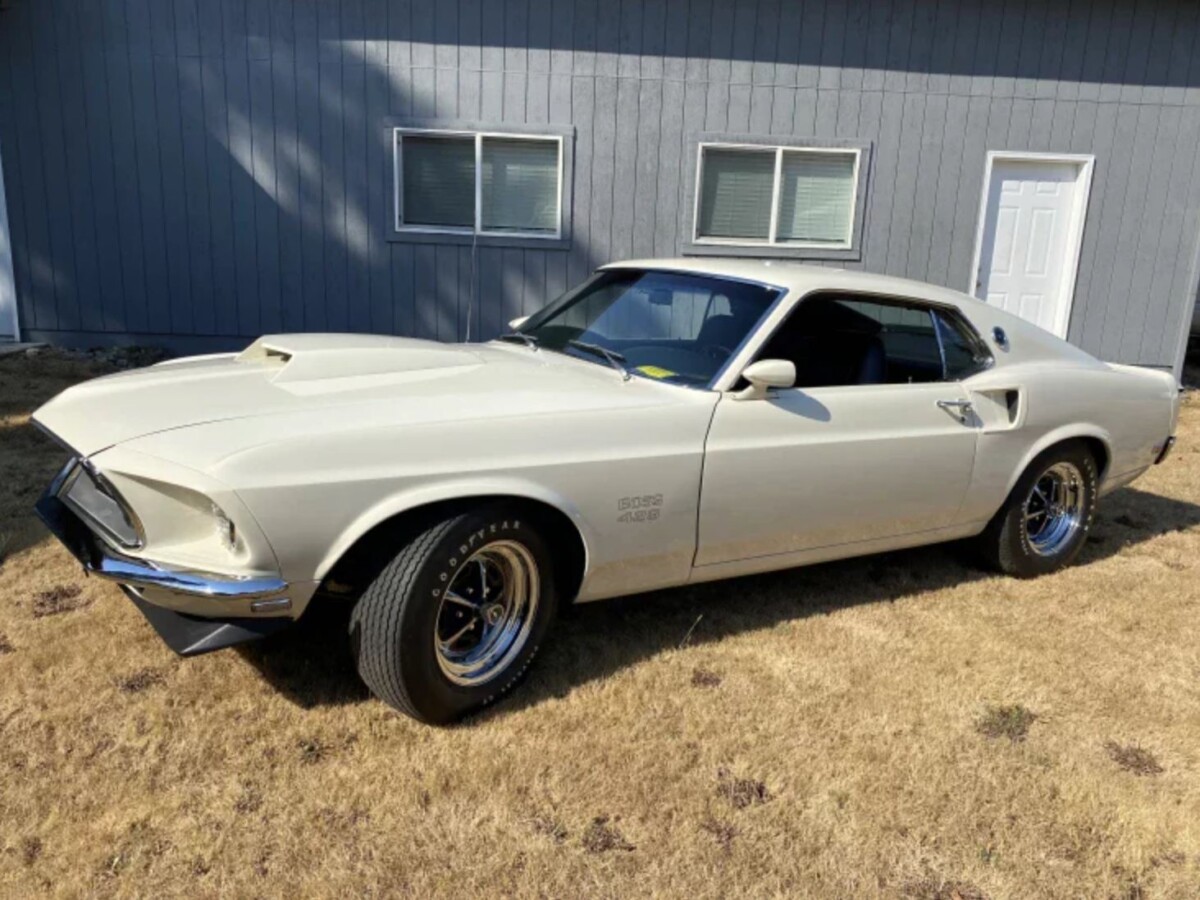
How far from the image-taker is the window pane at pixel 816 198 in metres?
9.45

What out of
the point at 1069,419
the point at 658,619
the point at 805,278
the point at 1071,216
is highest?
the point at 1071,216

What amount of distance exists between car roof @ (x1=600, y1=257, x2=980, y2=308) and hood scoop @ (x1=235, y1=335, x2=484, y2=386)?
1.03m

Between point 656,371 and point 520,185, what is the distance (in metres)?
6.10

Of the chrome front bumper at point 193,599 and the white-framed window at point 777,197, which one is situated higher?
the white-framed window at point 777,197

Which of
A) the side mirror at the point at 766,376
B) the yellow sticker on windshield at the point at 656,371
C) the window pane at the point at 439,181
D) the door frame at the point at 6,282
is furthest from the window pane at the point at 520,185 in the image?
the side mirror at the point at 766,376

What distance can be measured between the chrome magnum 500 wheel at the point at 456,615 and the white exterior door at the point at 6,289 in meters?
8.30

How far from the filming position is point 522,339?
4145 millimetres

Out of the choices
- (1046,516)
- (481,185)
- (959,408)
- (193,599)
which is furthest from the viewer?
(481,185)

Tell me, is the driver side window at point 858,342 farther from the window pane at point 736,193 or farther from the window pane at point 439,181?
the window pane at point 439,181

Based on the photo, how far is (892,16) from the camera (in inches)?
359

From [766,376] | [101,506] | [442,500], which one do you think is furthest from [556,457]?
[101,506]

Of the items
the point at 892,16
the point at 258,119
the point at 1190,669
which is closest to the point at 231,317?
the point at 258,119

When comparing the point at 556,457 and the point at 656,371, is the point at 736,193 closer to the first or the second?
the point at 656,371

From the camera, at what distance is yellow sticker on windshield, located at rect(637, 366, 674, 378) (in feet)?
11.6
